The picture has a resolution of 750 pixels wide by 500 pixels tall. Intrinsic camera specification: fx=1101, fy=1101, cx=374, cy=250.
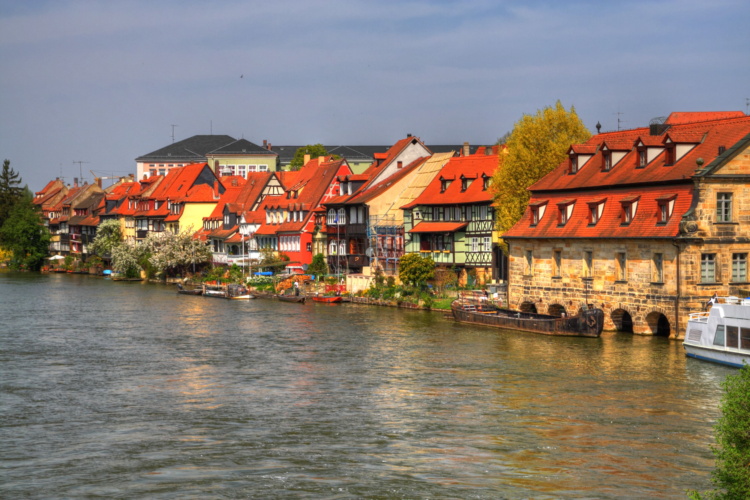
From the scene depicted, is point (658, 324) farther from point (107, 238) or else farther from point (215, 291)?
point (107, 238)

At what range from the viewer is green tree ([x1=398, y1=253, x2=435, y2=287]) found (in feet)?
246

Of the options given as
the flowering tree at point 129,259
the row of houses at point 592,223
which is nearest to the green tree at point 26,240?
the flowering tree at point 129,259

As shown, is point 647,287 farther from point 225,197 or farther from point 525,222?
point 225,197

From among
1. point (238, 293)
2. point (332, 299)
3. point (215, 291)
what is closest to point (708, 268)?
point (332, 299)

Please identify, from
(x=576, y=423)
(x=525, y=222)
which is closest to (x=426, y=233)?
(x=525, y=222)

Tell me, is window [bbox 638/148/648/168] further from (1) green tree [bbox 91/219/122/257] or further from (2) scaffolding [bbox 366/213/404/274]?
(1) green tree [bbox 91/219/122/257]

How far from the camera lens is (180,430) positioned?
33.2 metres

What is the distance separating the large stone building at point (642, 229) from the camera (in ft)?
165

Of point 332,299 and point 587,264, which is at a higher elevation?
point 587,264

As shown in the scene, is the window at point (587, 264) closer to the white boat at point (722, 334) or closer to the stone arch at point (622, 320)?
the stone arch at point (622, 320)

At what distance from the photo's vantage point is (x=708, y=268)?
50781 millimetres

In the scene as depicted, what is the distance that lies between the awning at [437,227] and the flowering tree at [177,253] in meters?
36.4

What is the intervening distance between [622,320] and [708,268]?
6.04 m

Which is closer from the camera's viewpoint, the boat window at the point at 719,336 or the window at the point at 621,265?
the boat window at the point at 719,336
